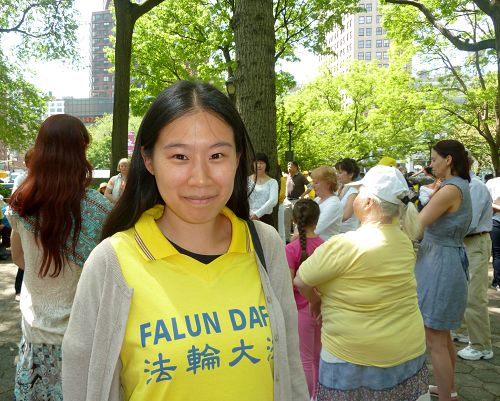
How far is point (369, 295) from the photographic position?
2.59 meters

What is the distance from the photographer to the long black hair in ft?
4.83

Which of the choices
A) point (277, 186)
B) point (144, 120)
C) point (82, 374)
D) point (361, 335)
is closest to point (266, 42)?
point (277, 186)

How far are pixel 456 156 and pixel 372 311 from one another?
1.77 meters

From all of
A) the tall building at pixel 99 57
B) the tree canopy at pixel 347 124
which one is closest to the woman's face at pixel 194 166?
the tree canopy at pixel 347 124

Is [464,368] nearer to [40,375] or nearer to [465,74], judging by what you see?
[40,375]

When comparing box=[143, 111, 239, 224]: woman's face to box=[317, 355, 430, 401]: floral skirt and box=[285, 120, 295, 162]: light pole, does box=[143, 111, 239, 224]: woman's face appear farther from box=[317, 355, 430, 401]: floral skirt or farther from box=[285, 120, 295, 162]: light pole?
→ box=[285, 120, 295, 162]: light pole

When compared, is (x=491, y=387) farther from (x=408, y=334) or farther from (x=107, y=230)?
(x=107, y=230)

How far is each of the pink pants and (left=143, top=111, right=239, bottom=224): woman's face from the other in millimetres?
2327

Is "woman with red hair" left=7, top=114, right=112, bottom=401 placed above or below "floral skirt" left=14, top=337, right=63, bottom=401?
above

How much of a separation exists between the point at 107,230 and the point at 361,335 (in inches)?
63.5

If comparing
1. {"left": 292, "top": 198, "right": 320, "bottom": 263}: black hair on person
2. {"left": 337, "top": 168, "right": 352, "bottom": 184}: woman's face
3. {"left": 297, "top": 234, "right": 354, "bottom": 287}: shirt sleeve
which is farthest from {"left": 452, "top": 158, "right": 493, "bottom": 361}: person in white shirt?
{"left": 297, "top": 234, "right": 354, "bottom": 287}: shirt sleeve

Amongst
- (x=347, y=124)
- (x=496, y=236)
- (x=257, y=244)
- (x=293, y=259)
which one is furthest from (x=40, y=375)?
(x=347, y=124)

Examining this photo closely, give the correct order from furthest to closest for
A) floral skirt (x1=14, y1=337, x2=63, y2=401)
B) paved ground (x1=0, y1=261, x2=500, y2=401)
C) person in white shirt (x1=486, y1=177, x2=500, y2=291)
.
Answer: person in white shirt (x1=486, y1=177, x2=500, y2=291) → paved ground (x1=0, y1=261, x2=500, y2=401) → floral skirt (x1=14, y1=337, x2=63, y2=401)

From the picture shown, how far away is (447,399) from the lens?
3551 millimetres
